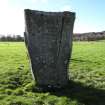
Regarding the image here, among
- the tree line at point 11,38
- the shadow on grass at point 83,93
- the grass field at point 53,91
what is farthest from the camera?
the tree line at point 11,38

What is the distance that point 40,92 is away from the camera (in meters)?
12.1

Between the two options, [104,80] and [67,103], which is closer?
[67,103]

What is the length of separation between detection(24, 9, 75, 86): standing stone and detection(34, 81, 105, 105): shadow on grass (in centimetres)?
51

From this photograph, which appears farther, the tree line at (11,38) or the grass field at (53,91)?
the tree line at (11,38)

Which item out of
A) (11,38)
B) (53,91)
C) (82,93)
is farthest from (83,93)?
(11,38)

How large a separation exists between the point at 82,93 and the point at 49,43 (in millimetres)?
2595

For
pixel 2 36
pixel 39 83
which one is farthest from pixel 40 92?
pixel 2 36

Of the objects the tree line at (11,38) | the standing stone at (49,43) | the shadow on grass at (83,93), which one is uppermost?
the standing stone at (49,43)

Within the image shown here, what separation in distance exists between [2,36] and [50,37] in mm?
111138

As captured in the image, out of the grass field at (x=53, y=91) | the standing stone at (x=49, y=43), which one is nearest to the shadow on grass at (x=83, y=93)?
the grass field at (x=53, y=91)

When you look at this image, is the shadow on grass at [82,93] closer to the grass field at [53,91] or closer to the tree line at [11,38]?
the grass field at [53,91]

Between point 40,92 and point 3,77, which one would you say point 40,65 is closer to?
point 40,92

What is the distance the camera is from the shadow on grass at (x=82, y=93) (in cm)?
1097

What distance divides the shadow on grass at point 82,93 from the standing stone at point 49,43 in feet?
1.68
